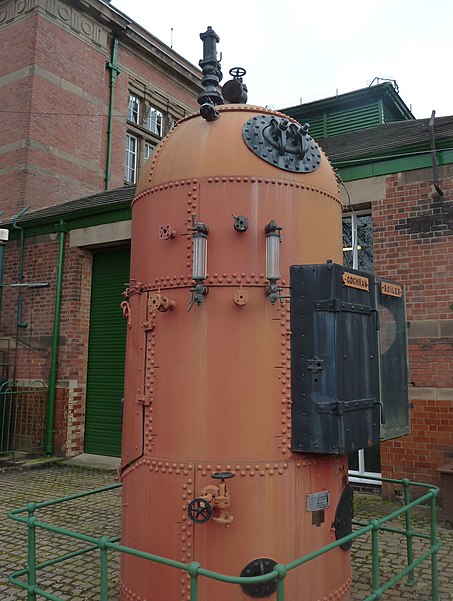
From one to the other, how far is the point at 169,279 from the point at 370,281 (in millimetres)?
1601

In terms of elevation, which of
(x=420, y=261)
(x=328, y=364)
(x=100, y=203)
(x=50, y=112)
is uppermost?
(x=50, y=112)

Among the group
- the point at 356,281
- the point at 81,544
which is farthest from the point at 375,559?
the point at 81,544

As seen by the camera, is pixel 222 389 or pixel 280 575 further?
pixel 222 389

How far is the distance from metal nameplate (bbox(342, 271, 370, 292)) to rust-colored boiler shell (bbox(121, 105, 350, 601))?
276mm

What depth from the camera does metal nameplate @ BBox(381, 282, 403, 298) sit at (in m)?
4.45

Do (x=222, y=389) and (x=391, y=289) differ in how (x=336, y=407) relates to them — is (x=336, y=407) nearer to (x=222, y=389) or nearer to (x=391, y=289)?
(x=222, y=389)

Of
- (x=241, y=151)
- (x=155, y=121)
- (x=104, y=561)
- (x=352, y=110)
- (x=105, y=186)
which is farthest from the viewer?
(x=155, y=121)

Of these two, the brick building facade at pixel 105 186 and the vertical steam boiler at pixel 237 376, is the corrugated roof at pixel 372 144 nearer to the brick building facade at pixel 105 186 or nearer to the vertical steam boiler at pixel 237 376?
the brick building facade at pixel 105 186

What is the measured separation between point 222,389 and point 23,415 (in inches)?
382

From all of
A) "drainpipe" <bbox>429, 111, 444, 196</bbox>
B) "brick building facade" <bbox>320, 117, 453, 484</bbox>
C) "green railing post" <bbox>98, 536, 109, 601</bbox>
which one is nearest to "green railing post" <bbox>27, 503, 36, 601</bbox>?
"green railing post" <bbox>98, 536, 109, 601</bbox>

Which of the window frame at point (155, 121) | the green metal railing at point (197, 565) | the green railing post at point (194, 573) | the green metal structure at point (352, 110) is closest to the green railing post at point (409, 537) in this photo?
the green metal railing at point (197, 565)

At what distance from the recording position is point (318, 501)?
3836 millimetres

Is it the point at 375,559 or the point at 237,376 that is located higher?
the point at 237,376

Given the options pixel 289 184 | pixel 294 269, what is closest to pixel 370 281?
pixel 294 269
